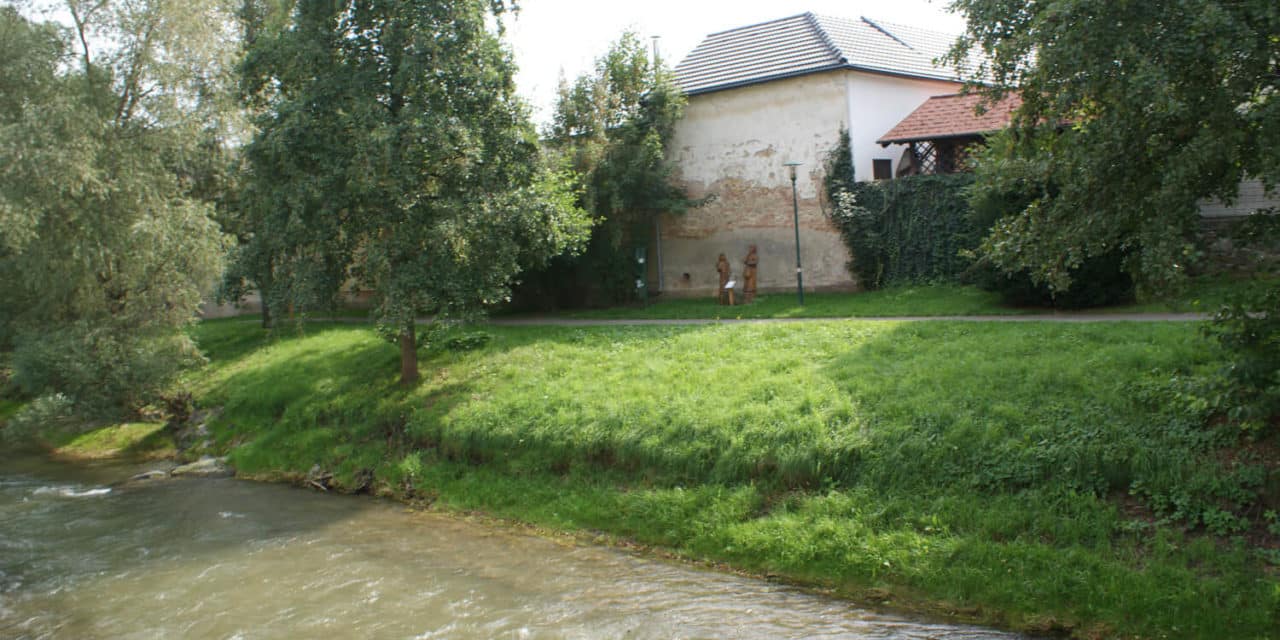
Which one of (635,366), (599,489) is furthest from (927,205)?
(599,489)

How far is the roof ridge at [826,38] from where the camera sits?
22.8m

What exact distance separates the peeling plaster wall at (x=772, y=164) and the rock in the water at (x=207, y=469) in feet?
43.9

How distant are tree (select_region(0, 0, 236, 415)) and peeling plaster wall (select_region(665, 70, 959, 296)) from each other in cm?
1200

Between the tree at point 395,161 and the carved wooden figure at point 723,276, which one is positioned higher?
the tree at point 395,161

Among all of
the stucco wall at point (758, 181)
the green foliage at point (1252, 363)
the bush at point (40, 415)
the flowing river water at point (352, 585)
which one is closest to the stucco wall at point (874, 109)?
the stucco wall at point (758, 181)

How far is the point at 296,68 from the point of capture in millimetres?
14344

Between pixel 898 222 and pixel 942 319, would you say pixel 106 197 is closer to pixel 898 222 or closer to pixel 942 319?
pixel 942 319

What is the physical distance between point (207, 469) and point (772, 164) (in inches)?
603

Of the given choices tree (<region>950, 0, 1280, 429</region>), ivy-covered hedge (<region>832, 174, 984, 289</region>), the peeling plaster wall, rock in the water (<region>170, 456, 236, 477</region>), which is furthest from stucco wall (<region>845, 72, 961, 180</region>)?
rock in the water (<region>170, 456, 236, 477</region>)

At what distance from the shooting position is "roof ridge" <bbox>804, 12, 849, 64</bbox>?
74.7 ft

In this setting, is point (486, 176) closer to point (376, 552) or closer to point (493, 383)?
point (493, 383)

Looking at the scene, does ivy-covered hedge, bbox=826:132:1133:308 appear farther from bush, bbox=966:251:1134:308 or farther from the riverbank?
the riverbank

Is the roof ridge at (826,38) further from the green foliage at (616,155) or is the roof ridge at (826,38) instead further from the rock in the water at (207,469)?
the rock in the water at (207,469)

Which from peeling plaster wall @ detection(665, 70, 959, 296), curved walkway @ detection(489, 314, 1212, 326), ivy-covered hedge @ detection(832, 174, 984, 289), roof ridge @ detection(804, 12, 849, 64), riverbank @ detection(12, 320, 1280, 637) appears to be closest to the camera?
riverbank @ detection(12, 320, 1280, 637)
